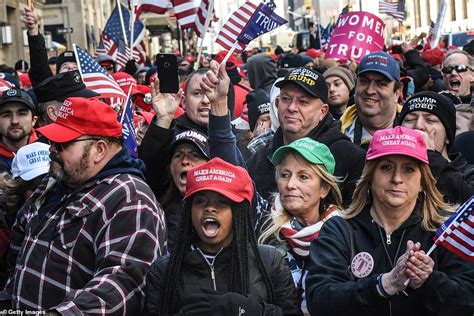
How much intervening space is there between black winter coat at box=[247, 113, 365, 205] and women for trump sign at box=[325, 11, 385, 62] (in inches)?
Answer: 184

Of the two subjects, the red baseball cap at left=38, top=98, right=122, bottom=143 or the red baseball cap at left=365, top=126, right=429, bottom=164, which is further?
the red baseball cap at left=38, top=98, right=122, bottom=143

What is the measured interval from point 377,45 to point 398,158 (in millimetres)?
6739

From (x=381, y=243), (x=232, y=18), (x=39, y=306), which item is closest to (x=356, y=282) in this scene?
(x=381, y=243)

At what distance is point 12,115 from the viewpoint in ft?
24.8

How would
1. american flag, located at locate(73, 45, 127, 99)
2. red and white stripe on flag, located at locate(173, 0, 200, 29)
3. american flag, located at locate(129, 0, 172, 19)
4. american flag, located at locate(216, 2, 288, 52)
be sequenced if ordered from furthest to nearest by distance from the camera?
american flag, located at locate(129, 0, 172, 19) < red and white stripe on flag, located at locate(173, 0, 200, 29) < american flag, located at locate(216, 2, 288, 52) < american flag, located at locate(73, 45, 127, 99)

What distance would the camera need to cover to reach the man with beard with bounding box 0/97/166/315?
4.39m

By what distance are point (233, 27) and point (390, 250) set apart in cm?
616

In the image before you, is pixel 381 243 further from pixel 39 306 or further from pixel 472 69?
pixel 472 69

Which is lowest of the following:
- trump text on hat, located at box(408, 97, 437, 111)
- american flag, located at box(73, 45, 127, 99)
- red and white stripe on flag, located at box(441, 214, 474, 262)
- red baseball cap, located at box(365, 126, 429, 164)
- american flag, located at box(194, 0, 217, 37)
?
red and white stripe on flag, located at box(441, 214, 474, 262)

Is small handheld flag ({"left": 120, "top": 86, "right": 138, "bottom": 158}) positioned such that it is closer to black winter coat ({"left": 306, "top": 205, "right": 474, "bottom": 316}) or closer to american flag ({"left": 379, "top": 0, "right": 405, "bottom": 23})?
black winter coat ({"left": 306, "top": 205, "right": 474, "bottom": 316})

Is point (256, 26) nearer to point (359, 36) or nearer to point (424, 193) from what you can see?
point (359, 36)

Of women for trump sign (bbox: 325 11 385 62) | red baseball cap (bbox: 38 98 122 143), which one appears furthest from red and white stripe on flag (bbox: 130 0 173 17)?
red baseball cap (bbox: 38 98 122 143)

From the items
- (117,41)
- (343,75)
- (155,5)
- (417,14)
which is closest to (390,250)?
(343,75)

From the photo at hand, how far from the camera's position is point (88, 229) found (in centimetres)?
454
